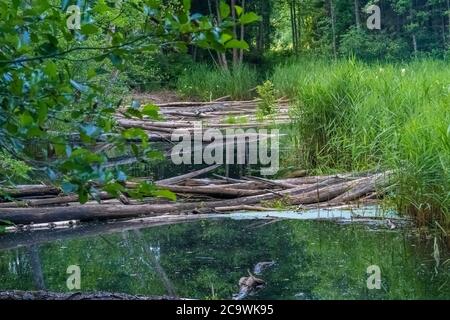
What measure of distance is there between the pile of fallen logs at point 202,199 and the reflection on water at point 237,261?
1.21 ft

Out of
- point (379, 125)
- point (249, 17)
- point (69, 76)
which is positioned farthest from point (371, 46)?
point (249, 17)

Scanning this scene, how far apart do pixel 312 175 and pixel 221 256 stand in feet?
10.2

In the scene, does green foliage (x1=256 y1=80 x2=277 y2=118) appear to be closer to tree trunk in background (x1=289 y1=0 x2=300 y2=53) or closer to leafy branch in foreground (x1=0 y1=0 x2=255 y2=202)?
leafy branch in foreground (x1=0 y1=0 x2=255 y2=202)

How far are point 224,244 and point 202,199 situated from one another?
137cm

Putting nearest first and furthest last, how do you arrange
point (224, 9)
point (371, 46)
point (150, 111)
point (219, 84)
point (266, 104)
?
point (224, 9) → point (150, 111) → point (266, 104) → point (219, 84) → point (371, 46)

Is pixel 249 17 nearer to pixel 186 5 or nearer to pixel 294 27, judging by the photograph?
pixel 186 5

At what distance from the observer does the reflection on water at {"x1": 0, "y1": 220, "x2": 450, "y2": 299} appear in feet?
15.3

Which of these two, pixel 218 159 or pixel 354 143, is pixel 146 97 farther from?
pixel 354 143

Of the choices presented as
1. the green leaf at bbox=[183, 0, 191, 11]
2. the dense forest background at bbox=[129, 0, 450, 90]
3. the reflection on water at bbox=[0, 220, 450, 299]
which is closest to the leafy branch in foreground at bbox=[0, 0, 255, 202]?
the green leaf at bbox=[183, 0, 191, 11]

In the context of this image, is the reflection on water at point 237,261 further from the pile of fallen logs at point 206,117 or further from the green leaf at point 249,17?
the pile of fallen logs at point 206,117

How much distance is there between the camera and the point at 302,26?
1244 inches

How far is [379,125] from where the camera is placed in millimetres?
7969

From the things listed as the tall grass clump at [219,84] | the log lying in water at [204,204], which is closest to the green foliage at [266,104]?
the tall grass clump at [219,84]
